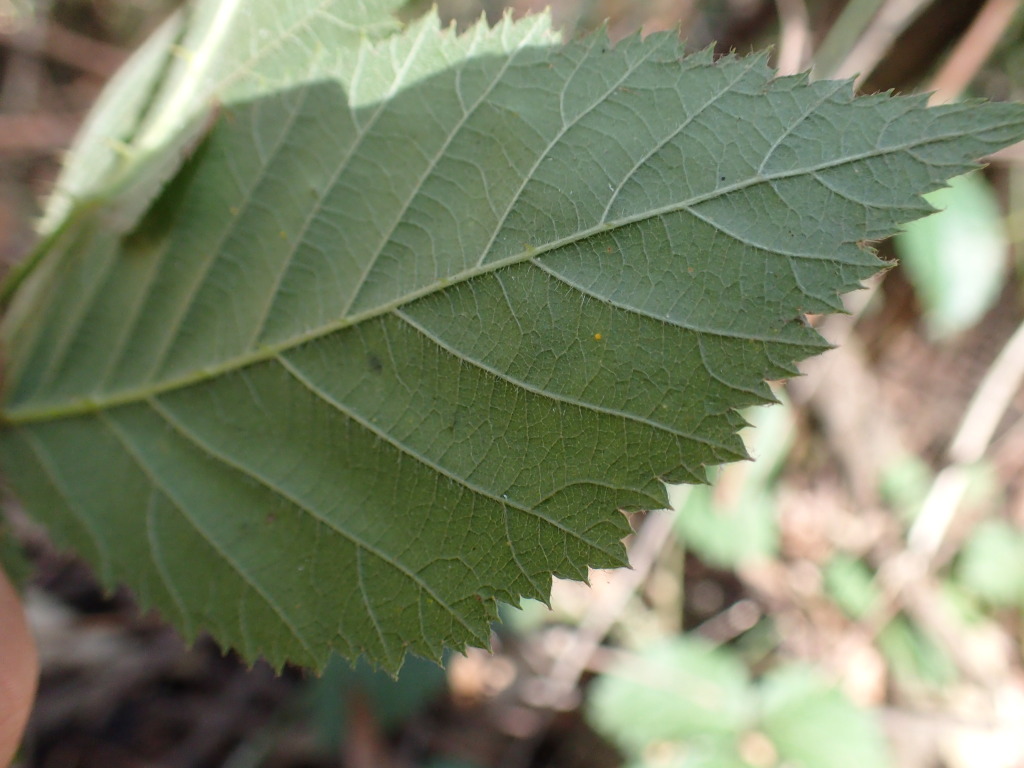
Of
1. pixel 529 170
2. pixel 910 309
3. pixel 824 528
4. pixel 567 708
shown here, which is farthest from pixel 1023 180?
pixel 529 170

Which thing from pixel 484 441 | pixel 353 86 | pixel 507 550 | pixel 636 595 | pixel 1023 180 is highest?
pixel 1023 180

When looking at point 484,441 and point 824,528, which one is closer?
point 484,441

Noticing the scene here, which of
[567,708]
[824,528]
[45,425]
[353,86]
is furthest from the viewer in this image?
[824,528]

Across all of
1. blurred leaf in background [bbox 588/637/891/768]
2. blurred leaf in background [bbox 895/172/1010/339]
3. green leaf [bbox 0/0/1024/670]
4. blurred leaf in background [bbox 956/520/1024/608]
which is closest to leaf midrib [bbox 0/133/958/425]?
green leaf [bbox 0/0/1024/670]

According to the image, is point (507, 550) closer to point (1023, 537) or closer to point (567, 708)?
point (567, 708)

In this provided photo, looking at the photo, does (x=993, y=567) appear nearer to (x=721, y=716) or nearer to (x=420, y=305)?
(x=721, y=716)

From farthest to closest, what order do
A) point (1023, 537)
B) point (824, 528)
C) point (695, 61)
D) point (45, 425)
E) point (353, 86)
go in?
point (824, 528) → point (1023, 537) → point (45, 425) → point (353, 86) → point (695, 61)

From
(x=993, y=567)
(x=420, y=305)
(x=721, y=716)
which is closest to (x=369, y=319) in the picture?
(x=420, y=305)

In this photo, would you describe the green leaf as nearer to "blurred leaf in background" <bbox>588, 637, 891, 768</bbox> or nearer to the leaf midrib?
the leaf midrib
